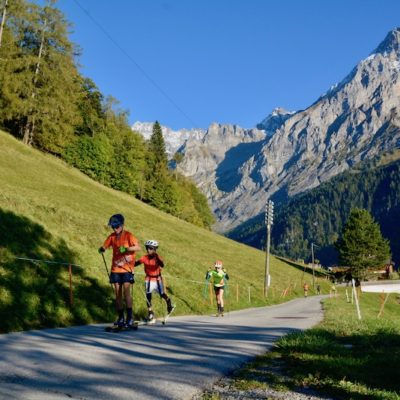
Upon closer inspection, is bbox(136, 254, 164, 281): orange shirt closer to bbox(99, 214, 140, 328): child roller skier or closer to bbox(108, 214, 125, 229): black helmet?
bbox(99, 214, 140, 328): child roller skier

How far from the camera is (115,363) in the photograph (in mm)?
6262

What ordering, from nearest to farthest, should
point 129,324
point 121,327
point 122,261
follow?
point 121,327 < point 129,324 < point 122,261

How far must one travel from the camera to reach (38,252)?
15.6m

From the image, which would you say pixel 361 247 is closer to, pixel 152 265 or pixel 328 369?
pixel 152 265

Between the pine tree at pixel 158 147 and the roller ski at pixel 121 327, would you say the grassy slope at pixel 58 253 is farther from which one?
the pine tree at pixel 158 147

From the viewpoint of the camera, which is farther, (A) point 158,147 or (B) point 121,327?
(A) point 158,147

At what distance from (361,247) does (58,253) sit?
3082 inches

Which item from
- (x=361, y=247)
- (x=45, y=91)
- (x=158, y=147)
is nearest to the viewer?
(x=45, y=91)

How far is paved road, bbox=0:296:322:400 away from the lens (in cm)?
478

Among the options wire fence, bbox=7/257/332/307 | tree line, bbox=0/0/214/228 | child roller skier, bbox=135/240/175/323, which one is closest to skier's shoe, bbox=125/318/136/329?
child roller skier, bbox=135/240/175/323

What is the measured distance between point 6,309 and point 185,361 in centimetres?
594

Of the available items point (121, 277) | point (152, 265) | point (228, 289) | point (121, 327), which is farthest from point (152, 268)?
point (228, 289)

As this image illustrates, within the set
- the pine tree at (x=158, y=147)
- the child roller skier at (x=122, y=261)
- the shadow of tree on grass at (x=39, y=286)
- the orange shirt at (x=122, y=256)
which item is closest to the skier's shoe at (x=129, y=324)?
the child roller skier at (x=122, y=261)

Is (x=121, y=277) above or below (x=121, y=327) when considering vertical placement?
above
